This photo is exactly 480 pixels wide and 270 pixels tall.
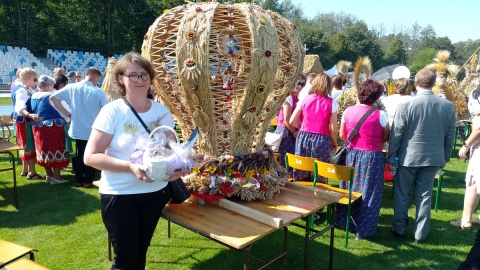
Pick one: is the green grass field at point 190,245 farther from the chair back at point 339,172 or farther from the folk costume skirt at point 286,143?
the folk costume skirt at point 286,143

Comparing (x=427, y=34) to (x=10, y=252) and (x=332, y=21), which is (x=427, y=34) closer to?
(x=332, y=21)

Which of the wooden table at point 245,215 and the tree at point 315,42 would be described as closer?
the wooden table at point 245,215

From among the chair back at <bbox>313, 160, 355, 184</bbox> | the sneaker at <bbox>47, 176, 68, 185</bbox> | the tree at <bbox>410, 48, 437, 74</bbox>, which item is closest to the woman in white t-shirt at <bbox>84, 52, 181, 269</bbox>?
the chair back at <bbox>313, 160, 355, 184</bbox>

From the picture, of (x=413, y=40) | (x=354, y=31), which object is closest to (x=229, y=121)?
(x=354, y=31)

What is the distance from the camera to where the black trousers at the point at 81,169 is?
5660 millimetres

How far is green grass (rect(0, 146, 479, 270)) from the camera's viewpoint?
11.8ft

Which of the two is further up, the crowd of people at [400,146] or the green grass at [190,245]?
the crowd of people at [400,146]

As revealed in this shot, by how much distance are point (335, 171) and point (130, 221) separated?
225cm

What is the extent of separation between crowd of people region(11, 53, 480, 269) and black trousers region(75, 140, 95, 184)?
16 millimetres

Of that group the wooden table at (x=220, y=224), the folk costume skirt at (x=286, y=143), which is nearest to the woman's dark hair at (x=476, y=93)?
the folk costume skirt at (x=286, y=143)

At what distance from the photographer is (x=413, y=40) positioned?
273 ft

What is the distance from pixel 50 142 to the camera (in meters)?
5.77

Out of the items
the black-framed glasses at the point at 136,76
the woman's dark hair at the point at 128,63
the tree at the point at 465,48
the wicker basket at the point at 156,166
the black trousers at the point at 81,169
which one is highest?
the tree at the point at 465,48

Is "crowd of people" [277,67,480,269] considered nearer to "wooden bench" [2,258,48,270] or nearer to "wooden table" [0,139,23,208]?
"wooden bench" [2,258,48,270]
